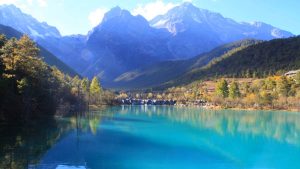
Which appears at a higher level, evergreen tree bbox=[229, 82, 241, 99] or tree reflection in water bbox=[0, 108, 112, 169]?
evergreen tree bbox=[229, 82, 241, 99]

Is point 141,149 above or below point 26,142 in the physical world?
below

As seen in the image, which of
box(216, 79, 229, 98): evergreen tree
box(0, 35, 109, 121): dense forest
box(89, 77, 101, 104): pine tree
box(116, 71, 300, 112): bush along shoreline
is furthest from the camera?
box(216, 79, 229, 98): evergreen tree

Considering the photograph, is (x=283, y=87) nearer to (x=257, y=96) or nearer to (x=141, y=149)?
(x=257, y=96)

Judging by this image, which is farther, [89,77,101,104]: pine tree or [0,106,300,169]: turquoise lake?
[89,77,101,104]: pine tree

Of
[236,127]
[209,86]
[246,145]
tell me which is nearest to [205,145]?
[246,145]

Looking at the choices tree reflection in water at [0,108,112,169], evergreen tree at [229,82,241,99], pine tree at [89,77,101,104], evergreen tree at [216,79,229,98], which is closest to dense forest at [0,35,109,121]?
tree reflection in water at [0,108,112,169]

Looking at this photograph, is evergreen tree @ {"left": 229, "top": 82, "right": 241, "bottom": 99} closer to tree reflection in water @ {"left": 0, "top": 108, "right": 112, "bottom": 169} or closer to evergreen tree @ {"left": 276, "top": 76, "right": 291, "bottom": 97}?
evergreen tree @ {"left": 276, "top": 76, "right": 291, "bottom": 97}

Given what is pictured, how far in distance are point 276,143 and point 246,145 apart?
4.72m

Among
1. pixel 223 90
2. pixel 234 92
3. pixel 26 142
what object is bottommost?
pixel 26 142

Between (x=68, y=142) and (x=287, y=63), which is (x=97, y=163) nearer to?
(x=68, y=142)

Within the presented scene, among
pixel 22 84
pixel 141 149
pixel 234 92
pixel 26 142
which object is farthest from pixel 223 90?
pixel 26 142

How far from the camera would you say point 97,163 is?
104 feet

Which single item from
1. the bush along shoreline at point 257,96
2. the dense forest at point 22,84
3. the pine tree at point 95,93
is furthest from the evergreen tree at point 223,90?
the dense forest at point 22,84

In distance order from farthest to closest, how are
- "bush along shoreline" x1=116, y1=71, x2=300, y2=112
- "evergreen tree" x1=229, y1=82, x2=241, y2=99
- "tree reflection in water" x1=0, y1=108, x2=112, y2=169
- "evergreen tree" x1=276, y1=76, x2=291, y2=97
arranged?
"evergreen tree" x1=229, y1=82, x2=241, y2=99 → "evergreen tree" x1=276, y1=76, x2=291, y2=97 → "bush along shoreline" x1=116, y1=71, x2=300, y2=112 → "tree reflection in water" x1=0, y1=108, x2=112, y2=169
